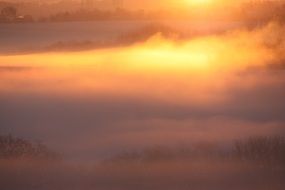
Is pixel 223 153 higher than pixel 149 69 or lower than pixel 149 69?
lower

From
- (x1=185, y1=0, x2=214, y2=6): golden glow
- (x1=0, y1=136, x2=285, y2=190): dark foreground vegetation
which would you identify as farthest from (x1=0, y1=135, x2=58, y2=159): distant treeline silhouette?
(x1=185, y1=0, x2=214, y2=6): golden glow

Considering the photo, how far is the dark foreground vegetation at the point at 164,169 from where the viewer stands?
38.7ft

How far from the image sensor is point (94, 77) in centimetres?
2022

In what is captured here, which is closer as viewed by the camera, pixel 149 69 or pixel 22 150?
pixel 22 150

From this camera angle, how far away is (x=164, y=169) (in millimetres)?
12336

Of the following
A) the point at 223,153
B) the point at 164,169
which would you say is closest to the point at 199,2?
the point at 223,153

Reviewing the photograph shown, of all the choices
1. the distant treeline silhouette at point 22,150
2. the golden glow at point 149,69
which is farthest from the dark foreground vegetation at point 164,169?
the golden glow at point 149,69

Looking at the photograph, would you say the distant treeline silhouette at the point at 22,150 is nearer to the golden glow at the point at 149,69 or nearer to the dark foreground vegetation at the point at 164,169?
the dark foreground vegetation at the point at 164,169

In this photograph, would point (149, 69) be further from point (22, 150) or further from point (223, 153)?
point (22, 150)

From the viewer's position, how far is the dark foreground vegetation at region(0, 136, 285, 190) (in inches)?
464

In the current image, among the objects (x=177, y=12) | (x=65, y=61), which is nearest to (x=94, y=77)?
(x=65, y=61)

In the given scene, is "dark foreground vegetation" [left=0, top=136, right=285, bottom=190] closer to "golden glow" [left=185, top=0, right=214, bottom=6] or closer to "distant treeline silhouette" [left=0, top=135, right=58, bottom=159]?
"distant treeline silhouette" [left=0, top=135, right=58, bottom=159]

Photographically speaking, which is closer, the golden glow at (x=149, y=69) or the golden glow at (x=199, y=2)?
the golden glow at (x=149, y=69)

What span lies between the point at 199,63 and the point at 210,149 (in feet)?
27.9
